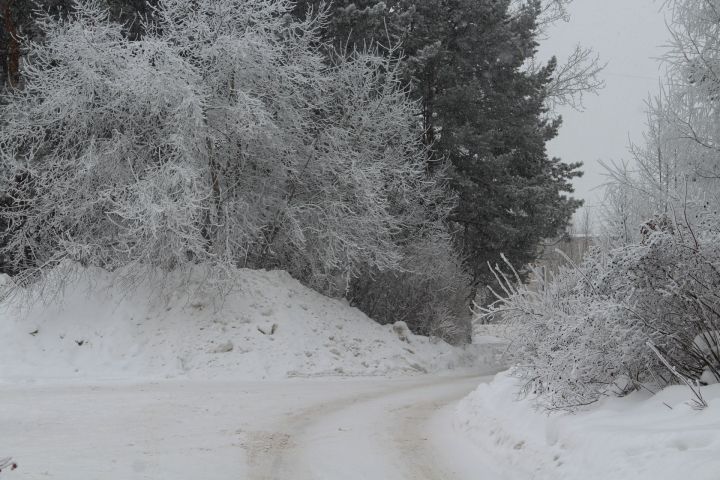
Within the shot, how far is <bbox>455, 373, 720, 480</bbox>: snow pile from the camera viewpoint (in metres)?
4.73

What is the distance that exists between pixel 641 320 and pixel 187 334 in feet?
37.5

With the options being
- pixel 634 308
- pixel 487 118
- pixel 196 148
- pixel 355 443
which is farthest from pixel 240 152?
pixel 634 308

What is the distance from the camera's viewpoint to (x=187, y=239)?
15.5 meters

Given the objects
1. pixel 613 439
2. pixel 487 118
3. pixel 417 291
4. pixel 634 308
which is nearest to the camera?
pixel 613 439

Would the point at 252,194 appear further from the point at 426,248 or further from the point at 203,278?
the point at 426,248

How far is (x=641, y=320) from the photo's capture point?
670 centimetres

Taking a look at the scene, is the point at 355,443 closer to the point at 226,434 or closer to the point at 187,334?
the point at 226,434

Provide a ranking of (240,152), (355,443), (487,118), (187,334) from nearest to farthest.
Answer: (355,443) → (187,334) → (240,152) → (487,118)

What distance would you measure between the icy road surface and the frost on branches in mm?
4956

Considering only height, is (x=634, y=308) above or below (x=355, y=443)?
above

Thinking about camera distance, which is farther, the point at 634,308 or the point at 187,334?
the point at 187,334

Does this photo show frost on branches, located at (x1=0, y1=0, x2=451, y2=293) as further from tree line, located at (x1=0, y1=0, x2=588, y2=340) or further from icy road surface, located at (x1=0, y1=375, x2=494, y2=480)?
icy road surface, located at (x1=0, y1=375, x2=494, y2=480)

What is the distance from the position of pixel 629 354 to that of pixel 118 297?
1305cm

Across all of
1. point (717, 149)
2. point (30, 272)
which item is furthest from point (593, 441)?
point (30, 272)
